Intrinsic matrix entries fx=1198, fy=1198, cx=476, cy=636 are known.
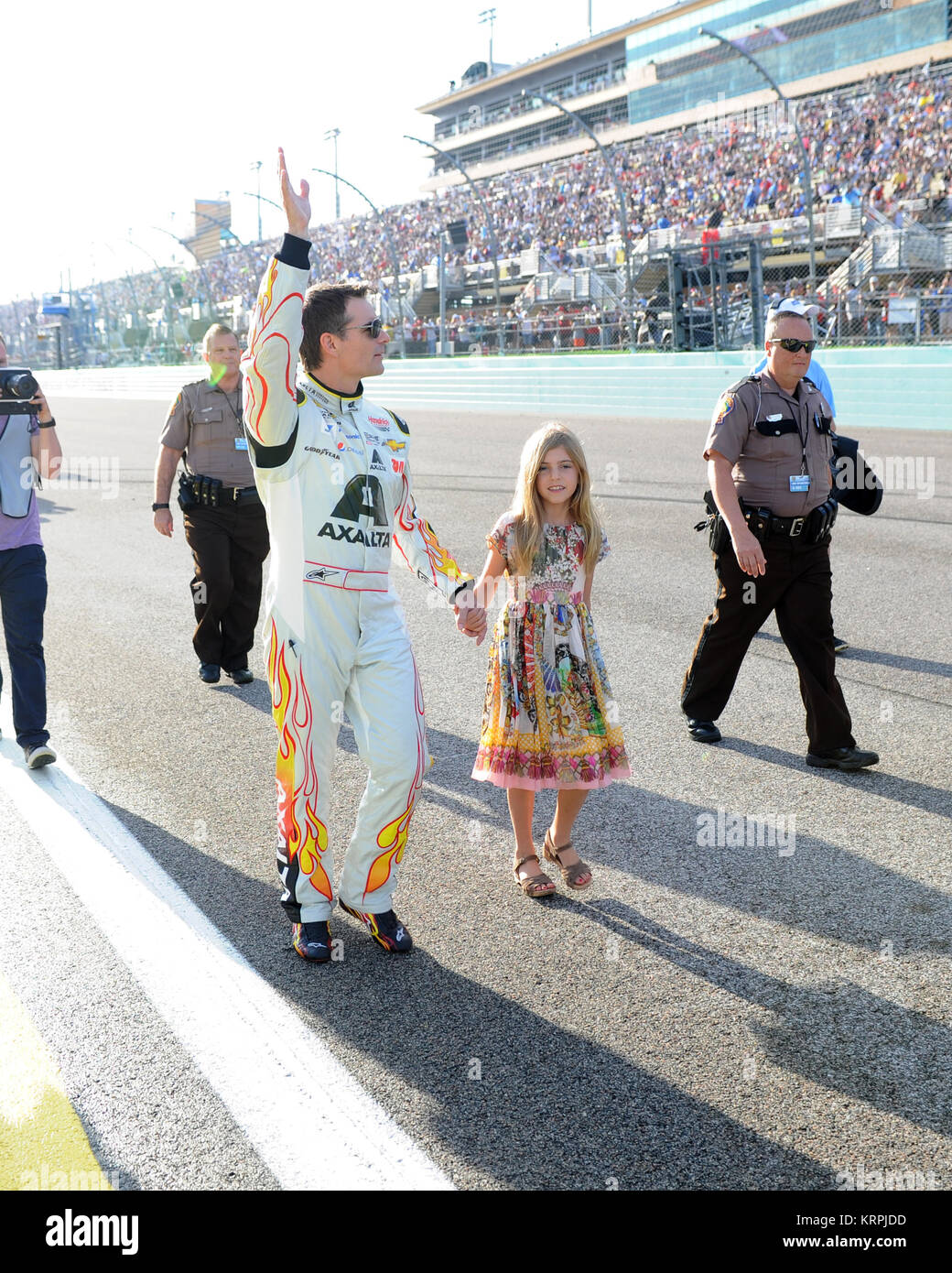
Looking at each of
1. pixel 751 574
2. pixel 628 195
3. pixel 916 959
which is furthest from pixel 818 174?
pixel 916 959

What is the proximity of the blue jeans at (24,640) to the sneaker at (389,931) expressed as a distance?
8.14 ft

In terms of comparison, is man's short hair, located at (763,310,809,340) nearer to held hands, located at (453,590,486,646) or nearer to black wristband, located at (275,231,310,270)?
held hands, located at (453,590,486,646)

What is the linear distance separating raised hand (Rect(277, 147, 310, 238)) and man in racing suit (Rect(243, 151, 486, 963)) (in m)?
0.19

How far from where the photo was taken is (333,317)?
3.48 m

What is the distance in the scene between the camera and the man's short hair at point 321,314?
3477mm

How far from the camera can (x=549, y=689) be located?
405cm

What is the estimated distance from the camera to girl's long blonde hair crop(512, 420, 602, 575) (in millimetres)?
Result: 4012

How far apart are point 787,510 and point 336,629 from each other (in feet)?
8.54

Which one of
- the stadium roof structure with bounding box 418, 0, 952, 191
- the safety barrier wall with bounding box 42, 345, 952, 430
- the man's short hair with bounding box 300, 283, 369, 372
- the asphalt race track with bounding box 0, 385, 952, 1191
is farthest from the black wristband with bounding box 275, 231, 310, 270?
the stadium roof structure with bounding box 418, 0, 952, 191

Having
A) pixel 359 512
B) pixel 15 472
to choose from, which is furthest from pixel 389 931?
pixel 15 472

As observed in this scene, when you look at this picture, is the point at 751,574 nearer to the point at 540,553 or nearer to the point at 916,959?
the point at 540,553

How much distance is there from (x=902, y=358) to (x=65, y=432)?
1902 centimetres

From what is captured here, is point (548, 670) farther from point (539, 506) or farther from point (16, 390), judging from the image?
point (16, 390)

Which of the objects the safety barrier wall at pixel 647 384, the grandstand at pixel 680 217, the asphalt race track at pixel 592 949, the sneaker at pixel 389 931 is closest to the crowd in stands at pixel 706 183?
the grandstand at pixel 680 217
